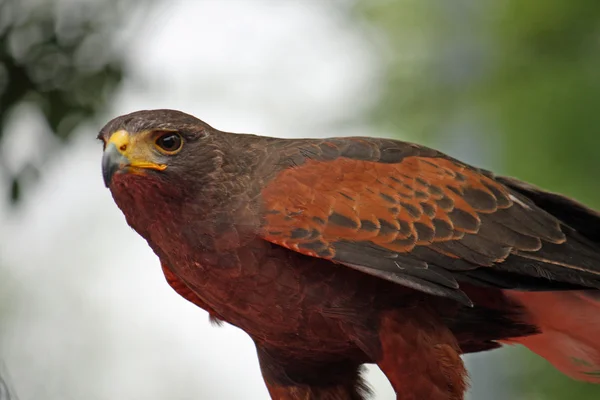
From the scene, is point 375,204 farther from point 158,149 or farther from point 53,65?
point 53,65

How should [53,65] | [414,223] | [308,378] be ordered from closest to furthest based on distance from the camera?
[414,223], [308,378], [53,65]

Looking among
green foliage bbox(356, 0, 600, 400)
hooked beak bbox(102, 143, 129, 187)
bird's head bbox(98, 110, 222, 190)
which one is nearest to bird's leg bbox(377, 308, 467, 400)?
bird's head bbox(98, 110, 222, 190)

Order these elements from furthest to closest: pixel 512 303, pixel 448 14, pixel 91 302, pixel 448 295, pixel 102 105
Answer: pixel 448 14 → pixel 91 302 → pixel 102 105 → pixel 512 303 → pixel 448 295

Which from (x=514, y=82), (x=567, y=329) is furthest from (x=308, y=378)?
(x=514, y=82)

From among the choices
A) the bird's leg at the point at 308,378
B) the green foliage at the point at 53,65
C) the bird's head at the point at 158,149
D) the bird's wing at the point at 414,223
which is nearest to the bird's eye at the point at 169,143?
the bird's head at the point at 158,149

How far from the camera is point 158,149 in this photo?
1.82 m

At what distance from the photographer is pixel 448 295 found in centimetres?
179

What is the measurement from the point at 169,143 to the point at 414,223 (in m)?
0.62

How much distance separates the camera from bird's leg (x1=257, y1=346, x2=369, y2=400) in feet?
6.71

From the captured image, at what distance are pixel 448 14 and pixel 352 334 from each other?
13.5 feet

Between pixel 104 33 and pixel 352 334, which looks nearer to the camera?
pixel 352 334

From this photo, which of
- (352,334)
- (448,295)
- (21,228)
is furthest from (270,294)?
(21,228)

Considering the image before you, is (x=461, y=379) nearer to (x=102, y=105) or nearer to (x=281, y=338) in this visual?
(x=281, y=338)

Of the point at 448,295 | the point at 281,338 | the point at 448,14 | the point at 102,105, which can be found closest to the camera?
the point at 448,295
